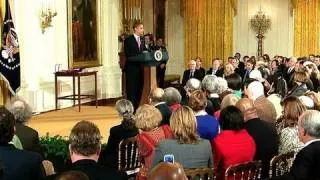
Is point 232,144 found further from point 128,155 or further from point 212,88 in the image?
point 212,88

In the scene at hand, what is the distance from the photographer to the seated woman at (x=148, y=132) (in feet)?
16.8

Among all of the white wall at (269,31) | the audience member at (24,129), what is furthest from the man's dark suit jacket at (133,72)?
the white wall at (269,31)

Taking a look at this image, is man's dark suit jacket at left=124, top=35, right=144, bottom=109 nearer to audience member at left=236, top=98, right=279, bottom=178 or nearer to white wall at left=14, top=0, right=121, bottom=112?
white wall at left=14, top=0, right=121, bottom=112

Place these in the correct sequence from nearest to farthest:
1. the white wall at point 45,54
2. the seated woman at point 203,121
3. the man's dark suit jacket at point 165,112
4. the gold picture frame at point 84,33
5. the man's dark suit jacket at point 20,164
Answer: the man's dark suit jacket at point 20,164 < the seated woman at point 203,121 < the man's dark suit jacket at point 165,112 < the white wall at point 45,54 < the gold picture frame at point 84,33

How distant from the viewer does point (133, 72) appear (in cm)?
1098

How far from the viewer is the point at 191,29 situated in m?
19.9

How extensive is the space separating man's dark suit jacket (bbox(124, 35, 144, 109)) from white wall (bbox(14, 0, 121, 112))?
2.32 meters

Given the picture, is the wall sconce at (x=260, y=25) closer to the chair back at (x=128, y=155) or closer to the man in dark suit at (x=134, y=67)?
the man in dark suit at (x=134, y=67)

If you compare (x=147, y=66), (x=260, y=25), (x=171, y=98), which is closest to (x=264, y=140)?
(x=171, y=98)

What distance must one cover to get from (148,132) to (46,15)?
7963 mm

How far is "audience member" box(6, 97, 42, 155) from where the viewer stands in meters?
5.18

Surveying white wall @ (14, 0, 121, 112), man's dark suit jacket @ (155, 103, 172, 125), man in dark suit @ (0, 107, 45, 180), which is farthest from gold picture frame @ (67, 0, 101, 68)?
Result: man in dark suit @ (0, 107, 45, 180)

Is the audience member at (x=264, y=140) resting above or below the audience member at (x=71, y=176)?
below

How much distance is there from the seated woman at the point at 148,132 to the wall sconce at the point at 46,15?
7753 mm
